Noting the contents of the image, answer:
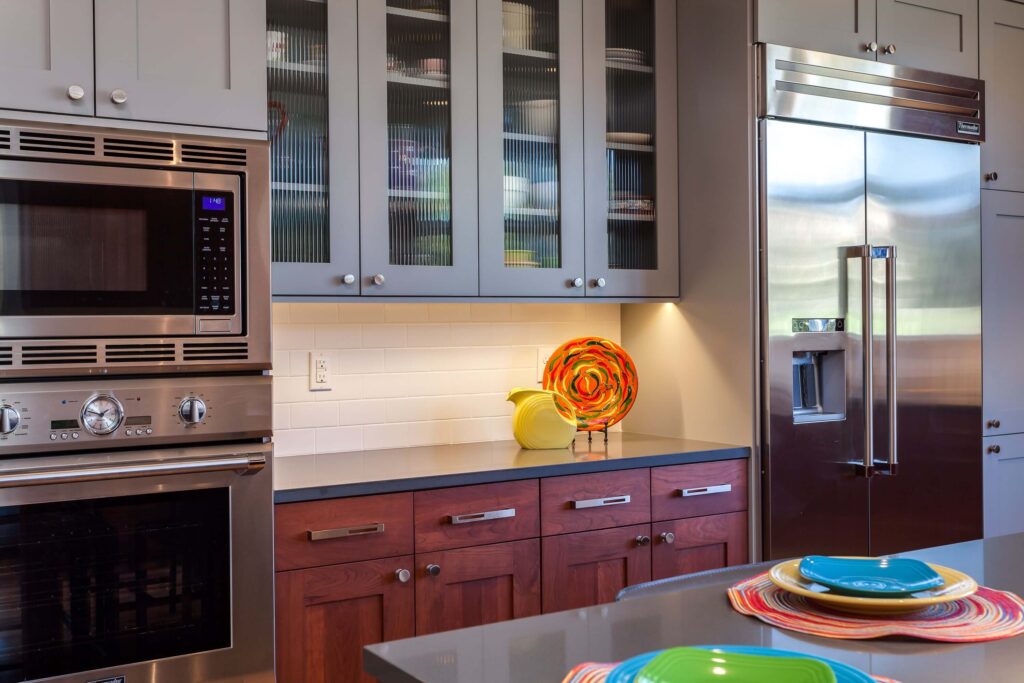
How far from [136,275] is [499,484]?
105 cm

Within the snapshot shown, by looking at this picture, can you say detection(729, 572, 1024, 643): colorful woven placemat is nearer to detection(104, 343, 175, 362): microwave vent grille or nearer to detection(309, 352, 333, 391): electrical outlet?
detection(104, 343, 175, 362): microwave vent grille

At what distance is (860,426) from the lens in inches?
122

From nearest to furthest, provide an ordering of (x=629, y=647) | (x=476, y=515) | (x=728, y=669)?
(x=728, y=669) → (x=629, y=647) → (x=476, y=515)

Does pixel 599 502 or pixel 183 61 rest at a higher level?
pixel 183 61

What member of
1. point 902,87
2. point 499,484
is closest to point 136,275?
point 499,484

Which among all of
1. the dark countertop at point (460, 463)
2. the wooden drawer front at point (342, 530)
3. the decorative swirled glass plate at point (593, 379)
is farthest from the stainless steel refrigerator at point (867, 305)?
the wooden drawer front at point (342, 530)

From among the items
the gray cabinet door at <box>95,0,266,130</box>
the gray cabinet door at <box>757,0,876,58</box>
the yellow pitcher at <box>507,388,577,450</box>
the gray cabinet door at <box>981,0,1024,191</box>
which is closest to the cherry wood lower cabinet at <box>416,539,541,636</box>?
the yellow pitcher at <box>507,388,577,450</box>

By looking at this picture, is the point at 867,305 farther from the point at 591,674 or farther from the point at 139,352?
the point at 591,674

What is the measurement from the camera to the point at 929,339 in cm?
322

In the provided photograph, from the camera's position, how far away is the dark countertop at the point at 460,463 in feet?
7.85

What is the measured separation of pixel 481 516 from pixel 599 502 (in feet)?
1.23

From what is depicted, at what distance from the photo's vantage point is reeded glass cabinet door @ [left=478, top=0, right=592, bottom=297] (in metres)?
2.88

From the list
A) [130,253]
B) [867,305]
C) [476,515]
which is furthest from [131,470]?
[867,305]

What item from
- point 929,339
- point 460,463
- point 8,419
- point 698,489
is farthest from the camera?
point 929,339
